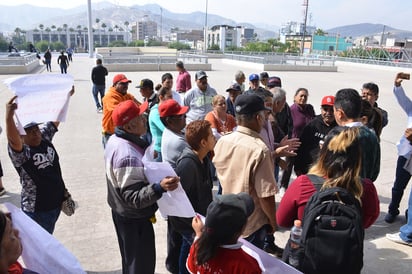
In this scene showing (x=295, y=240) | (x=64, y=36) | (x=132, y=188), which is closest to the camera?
(x=295, y=240)

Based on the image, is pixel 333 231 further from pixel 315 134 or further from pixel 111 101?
pixel 111 101

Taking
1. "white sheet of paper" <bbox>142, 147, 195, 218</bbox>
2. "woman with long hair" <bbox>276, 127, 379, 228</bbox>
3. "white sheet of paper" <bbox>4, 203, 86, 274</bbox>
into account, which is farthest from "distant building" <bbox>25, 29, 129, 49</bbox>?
"woman with long hair" <bbox>276, 127, 379, 228</bbox>

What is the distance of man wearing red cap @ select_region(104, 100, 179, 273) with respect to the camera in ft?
8.35

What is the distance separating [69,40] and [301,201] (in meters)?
176

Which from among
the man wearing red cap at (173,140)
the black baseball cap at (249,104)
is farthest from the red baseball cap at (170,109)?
the black baseball cap at (249,104)

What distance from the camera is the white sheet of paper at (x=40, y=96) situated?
290cm

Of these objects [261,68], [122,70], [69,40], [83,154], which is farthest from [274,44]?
[69,40]

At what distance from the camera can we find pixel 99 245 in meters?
4.11

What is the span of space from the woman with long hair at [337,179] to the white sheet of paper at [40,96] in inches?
84.8

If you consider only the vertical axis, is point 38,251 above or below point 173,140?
below

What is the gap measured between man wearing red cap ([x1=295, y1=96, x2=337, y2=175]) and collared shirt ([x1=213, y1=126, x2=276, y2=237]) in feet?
4.91

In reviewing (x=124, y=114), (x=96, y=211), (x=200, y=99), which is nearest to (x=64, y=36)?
(x=200, y=99)

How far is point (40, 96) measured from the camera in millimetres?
3033

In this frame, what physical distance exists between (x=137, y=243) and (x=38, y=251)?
1.04 meters
